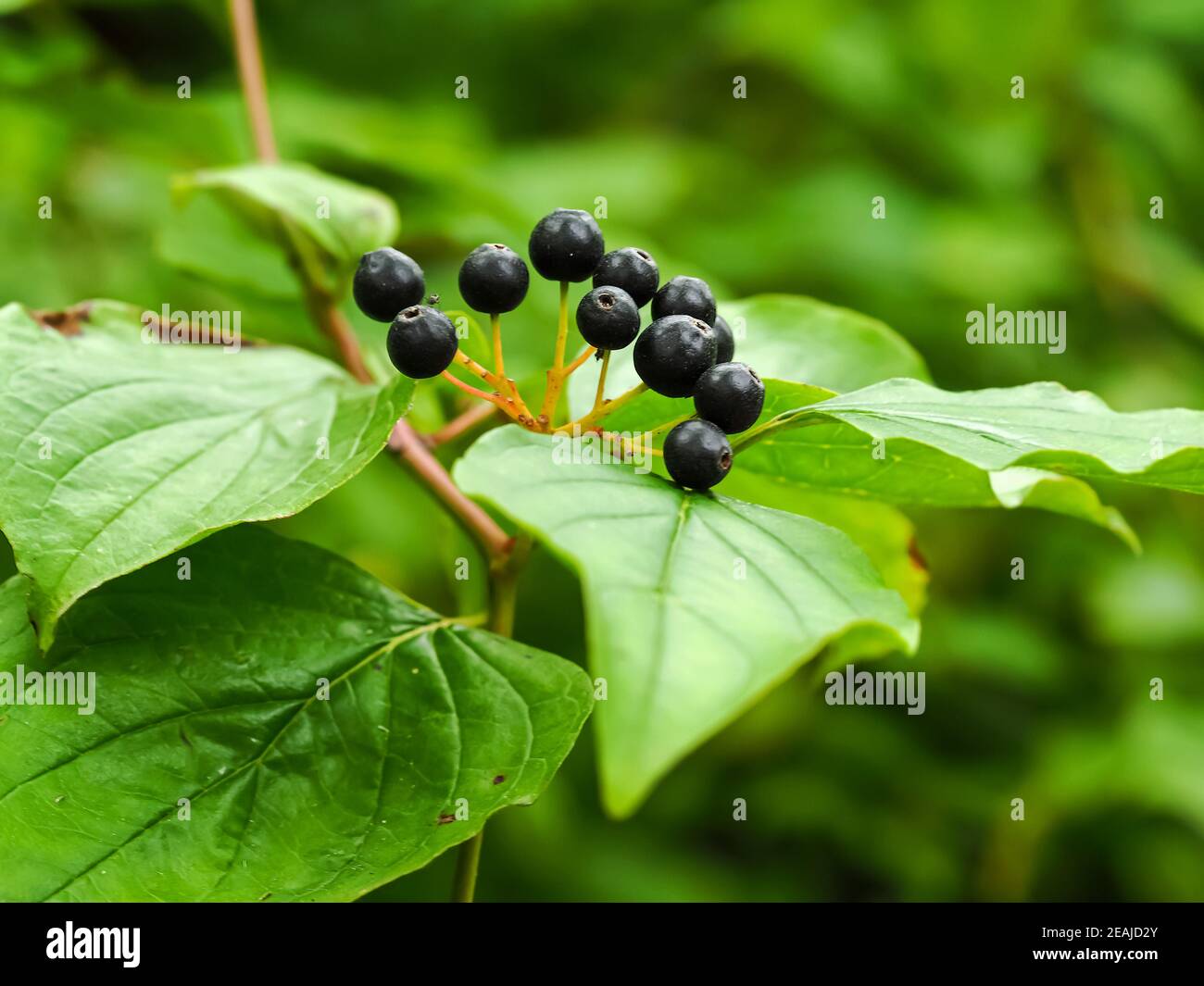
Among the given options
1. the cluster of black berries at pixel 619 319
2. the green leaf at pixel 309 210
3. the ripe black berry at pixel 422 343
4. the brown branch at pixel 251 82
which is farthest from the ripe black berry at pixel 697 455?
the brown branch at pixel 251 82

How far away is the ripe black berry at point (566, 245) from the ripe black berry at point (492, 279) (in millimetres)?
23

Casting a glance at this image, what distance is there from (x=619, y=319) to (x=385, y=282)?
0.23m

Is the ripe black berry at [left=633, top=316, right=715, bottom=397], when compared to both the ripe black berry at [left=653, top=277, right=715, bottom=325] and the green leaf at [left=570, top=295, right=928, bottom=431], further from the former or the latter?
the green leaf at [left=570, top=295, right=928, bottom=431]

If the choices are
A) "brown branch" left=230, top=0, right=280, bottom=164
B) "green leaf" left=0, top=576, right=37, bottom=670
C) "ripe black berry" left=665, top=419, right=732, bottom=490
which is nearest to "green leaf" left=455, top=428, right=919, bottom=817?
"ripe black berry" left=665, top=419, right=732, bottom=490

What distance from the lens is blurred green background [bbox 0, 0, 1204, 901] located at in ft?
9.45

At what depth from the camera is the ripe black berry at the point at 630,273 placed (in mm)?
1062

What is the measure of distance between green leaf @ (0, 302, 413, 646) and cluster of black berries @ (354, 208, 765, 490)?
7 cm

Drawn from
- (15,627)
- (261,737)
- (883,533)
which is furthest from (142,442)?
(883,533)

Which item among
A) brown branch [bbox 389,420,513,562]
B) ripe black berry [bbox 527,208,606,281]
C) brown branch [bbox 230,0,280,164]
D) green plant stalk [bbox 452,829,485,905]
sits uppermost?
brown branch [bbox 230,0,280,164]

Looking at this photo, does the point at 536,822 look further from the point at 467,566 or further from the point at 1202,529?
the point at 1202,529

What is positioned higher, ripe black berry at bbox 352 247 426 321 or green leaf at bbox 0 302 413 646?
ripe black berry at bbox 352 247 426 321

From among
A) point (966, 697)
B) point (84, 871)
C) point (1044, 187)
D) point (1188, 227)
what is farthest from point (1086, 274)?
point (84, 871)

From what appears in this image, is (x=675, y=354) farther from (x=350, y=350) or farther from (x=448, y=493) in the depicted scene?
(x=350, y=350)

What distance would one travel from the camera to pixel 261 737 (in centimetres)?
106
